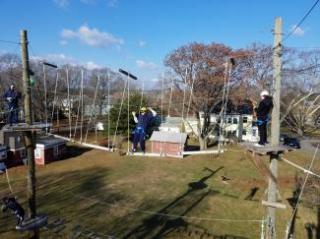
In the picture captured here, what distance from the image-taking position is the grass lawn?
11977mm

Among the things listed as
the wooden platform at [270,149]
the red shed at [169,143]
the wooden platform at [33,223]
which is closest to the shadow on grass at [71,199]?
the wooden platform at [33,223]

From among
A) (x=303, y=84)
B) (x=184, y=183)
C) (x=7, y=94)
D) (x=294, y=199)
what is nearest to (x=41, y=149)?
(x=7, y=94)

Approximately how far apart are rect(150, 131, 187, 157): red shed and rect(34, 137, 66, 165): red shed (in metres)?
6.08

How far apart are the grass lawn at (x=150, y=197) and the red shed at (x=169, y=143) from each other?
2.35ft

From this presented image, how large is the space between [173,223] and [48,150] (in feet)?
38.5

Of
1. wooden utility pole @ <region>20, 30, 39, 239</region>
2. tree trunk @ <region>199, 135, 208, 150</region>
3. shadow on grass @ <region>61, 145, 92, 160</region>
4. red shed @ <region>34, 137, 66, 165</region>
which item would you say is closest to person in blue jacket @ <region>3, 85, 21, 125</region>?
wooden utility pole @ <region>20, 30, 39, 239</region>

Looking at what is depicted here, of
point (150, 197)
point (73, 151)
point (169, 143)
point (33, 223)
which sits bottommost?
point (150, 197)

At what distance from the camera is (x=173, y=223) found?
40.9 feet

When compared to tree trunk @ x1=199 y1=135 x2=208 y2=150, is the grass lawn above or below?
below

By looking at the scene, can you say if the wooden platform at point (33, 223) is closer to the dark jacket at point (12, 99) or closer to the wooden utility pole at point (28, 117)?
the wooden utility pole at point (28, 117)

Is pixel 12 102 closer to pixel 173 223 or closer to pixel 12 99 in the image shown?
pixel 12 99

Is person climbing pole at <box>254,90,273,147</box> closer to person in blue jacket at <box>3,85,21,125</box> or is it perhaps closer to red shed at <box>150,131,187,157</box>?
person in blue jacket at <box>3,85,21,125</box>

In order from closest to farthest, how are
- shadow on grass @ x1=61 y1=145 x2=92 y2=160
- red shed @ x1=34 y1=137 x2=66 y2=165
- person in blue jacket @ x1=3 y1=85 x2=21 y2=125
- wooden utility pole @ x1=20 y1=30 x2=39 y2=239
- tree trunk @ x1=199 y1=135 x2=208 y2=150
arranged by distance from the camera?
wooden utility pole @ x1=20 y1=30 x2=39 y2=239, person in blue jacket @ x1=3 y1=85 x2=21 y2=125, red shed @ x1=34 y1=137 x2=66 y2=165, shadow on grass @ x1=61 y1=145 x2=92 y2=160, tree trunk @ x1=199 y1=135 x2=208 y2=150

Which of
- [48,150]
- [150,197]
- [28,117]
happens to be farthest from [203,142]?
[28,117]
